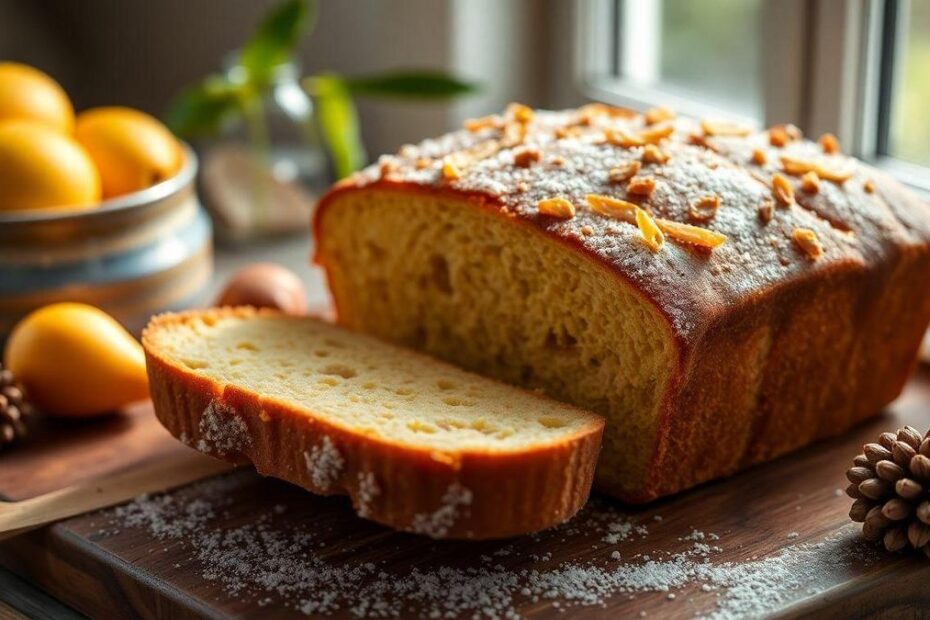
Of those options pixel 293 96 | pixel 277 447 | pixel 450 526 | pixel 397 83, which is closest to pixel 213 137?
pixel 293 96

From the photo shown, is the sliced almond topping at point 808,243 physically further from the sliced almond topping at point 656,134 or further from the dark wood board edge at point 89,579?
the dark wood board edge at point 89,579

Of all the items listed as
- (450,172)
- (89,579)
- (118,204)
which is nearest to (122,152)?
(118,204)

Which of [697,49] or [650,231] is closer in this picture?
[650,231]

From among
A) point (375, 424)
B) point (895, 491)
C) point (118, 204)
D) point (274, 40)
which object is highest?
point (274, 40)

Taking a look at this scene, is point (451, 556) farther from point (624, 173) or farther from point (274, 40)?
point (274, 40)

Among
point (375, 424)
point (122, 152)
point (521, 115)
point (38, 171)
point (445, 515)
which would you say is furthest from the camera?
point (122, 152)

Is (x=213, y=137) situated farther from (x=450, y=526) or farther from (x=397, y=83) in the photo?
(x=450, y=526)

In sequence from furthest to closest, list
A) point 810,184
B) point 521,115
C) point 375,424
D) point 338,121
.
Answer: point 338,121
point 521,115
point 810,184
point 375,424
